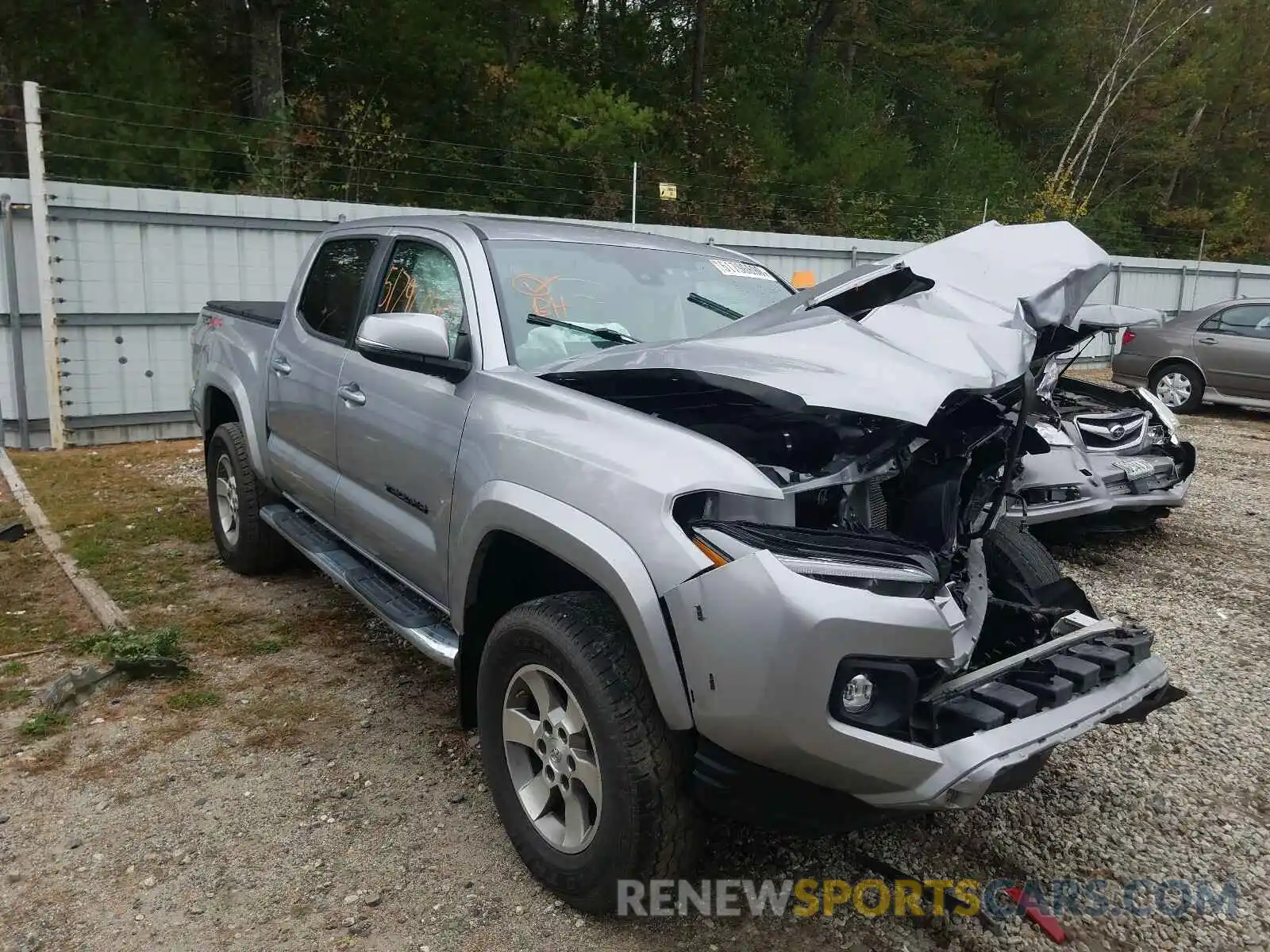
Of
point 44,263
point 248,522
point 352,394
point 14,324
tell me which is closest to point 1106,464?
point 352,394

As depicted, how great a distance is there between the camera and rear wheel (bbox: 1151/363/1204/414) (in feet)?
39.1

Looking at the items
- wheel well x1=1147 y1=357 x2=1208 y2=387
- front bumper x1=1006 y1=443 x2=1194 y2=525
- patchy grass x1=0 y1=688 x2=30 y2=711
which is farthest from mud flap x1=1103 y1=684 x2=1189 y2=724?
wheel well x1=1147 y1=357 x2=1208 y2=387

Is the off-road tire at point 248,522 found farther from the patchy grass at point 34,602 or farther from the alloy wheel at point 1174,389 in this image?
the alloy wheel at point 1174,389

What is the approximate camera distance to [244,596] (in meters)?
5.11

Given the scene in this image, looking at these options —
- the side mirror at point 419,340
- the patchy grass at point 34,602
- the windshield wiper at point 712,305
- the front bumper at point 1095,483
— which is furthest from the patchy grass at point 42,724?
the front bumper at point 1095,483

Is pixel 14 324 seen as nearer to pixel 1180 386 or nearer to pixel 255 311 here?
pixel 255 311

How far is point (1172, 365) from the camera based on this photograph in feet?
39.6

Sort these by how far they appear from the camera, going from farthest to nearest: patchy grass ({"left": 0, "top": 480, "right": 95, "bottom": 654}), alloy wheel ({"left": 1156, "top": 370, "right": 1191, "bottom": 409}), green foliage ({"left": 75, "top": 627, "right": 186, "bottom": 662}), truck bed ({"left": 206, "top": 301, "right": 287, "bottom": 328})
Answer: alloy wheel ({"left": 1156, "top": 370, "right": 1191, "bottom": 409})
truck bed ({"left": 206, "top": 301, "right": 287, "bottom": 328})
patchy grass ({"left": 0, "top": 480, "right": 95, "bottom": 654})
green foliage ({"left": 75, "top": 627, "right": 186, "bottom": 662})

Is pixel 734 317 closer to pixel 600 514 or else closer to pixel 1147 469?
pixel 600 514

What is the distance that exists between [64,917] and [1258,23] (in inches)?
1791

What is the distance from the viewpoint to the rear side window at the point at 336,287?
4180 millimetres

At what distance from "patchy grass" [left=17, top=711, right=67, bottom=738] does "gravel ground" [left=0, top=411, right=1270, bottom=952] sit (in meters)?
0.05

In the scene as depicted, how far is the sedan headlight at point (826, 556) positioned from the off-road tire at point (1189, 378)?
1142 cm

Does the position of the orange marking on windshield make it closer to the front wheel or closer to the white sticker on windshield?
the white sticker on windshield
